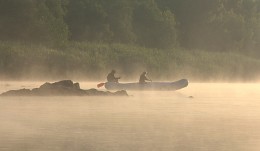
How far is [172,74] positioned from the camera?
172 feet

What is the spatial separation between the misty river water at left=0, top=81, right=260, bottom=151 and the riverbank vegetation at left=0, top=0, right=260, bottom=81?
20987 mm

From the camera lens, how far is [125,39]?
61.1m

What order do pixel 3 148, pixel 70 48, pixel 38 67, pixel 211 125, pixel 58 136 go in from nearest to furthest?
pixel 3 148, pixel 58 136, pixel 211 125, pixel 38 67, pixel 70 48

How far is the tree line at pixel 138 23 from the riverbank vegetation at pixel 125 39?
0.08m

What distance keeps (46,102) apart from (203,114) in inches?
261

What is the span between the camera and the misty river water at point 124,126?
42.8 feet

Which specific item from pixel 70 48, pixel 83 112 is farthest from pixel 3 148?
pixel 70 48

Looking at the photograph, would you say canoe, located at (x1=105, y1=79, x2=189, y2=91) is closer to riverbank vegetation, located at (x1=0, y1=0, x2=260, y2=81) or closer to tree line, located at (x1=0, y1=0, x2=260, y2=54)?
riverbank vegetation, located at (x1=0, y1=0, x2=260, y2=81)

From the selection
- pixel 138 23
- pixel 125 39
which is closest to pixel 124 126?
pixel 125 39

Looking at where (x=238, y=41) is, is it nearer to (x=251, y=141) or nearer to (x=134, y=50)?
(x=134, y=50)

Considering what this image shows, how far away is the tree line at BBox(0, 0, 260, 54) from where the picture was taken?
165ft

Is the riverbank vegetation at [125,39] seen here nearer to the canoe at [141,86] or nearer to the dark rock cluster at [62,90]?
the canoe at [141,86]

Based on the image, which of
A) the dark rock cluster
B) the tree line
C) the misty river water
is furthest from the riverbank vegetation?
the misty river water

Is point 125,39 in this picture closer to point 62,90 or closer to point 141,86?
point 141,86
